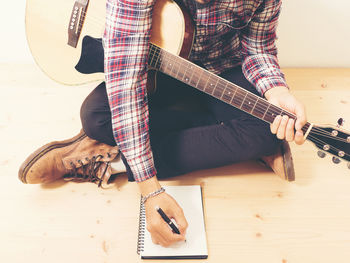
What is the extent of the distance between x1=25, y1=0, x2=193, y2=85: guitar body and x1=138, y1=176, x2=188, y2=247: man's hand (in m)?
0.47

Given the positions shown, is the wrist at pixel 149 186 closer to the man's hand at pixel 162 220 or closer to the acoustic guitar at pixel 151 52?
the man's hand at pixel 162 220

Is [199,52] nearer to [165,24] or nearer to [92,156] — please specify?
[165,24]

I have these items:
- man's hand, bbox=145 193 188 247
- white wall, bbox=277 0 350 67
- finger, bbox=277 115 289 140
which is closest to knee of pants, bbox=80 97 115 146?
man's hand, bbox=145 193 188 247

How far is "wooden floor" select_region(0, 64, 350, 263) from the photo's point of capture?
949mm

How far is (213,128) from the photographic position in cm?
106

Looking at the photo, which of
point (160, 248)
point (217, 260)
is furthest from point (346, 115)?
point (160, 248)

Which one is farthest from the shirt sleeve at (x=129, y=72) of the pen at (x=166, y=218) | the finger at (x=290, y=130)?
the finger at (x=290, y=130)

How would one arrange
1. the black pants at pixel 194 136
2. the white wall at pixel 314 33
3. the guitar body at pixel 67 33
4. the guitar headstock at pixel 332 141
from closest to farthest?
the guitar headstock at pixel 332 141, the guitar body at pixel 67 33, the black pants at pixel 194 136, the white wall at pixel 314 33

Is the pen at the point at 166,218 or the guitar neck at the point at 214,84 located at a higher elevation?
the guitar neck at the point at 214,84

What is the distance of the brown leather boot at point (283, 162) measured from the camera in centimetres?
105

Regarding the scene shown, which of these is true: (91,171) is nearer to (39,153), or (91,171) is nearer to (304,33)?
(39,153)

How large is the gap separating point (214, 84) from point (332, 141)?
388 millimetres

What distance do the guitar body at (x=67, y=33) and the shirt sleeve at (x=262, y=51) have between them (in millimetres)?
238

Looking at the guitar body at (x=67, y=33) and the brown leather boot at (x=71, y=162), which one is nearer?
the guitar body at (x=67, y=33)
